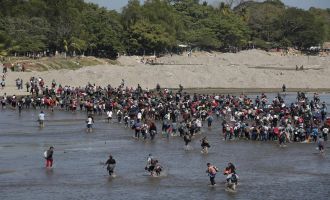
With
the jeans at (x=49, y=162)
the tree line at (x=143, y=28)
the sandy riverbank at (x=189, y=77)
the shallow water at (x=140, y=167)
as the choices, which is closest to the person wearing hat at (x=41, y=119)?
the shallow water at (x=140, y=167)

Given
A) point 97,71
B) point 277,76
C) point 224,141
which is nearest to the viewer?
point 224,141

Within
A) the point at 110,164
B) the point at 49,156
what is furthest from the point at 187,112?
the point at 110,164

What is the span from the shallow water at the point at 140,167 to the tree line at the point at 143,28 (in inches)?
2339

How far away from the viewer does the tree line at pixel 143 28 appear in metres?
117

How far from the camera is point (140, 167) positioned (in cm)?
4003

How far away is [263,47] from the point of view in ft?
567

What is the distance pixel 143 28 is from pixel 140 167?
98752 millimetres

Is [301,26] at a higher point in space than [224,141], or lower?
higher

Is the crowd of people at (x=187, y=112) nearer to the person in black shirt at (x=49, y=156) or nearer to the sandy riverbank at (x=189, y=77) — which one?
the sandy riverbank at (x=189, y=77)

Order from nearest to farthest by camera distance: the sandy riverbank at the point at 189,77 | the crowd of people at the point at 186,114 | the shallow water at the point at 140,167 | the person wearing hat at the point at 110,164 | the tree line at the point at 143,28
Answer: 1. the shallow water at the point at 140,167
2. the person wearing hat at the point at 110,164
3. the crowd of people at the point at 186,114
4. the sandy riverbank at the point at 189,77
5. the tree line at the point at 143,28

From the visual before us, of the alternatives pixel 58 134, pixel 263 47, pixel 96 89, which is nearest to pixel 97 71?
pixel 96 89

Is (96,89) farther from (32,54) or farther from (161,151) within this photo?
(32,54)

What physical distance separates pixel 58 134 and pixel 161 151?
10.1 metres

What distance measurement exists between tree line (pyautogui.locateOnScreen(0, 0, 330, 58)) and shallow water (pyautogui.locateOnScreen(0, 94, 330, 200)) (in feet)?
195
